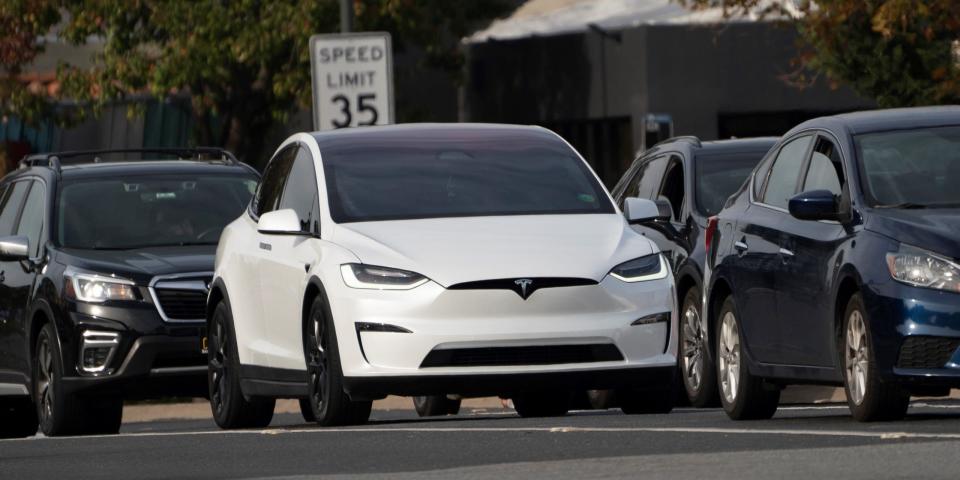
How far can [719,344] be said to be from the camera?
47.5 ft

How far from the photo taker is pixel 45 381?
16.5 meters

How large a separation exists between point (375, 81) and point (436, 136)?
9.67 m

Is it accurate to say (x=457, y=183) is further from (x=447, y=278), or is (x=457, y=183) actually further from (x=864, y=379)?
(x=864, y=379)

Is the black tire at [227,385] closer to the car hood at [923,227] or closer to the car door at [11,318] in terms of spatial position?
the car door at [11,318]

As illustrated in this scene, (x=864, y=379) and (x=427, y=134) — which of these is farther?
(x=427, y=134)

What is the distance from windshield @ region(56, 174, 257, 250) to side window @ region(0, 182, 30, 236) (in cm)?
91

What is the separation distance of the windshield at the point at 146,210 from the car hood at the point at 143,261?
0.25 metres

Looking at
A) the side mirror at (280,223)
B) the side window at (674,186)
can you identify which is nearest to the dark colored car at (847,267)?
the side mirror at (280,223)

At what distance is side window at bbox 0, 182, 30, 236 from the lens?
1795 cm

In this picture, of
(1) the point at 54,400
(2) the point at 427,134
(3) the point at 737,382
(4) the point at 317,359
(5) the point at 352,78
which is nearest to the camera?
Result: (4) the point at 317,359

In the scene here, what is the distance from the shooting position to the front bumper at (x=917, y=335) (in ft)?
38.9

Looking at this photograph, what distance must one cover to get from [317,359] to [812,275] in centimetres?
254

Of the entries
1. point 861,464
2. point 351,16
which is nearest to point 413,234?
point 861,464

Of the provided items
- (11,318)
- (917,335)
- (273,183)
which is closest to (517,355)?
(917,335)
